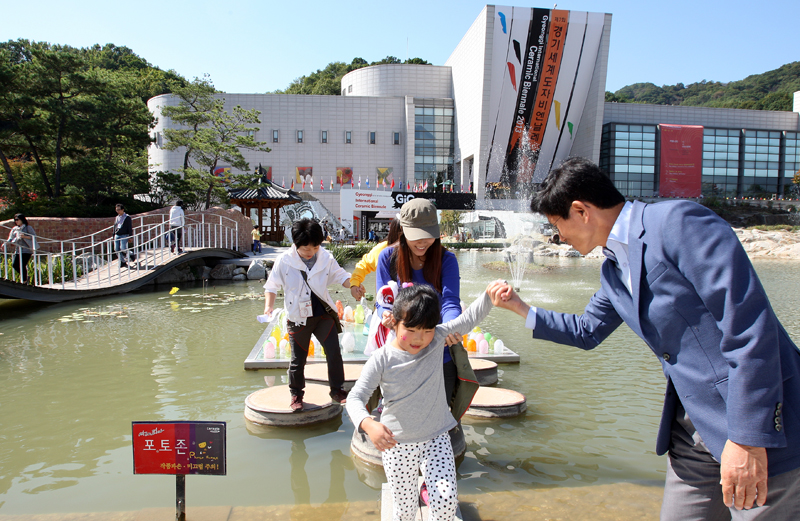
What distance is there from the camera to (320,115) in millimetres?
48969

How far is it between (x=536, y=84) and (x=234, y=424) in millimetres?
39526

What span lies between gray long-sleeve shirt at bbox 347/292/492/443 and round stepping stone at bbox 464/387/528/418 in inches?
81.1

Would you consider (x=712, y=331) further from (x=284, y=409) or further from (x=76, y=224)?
(x=76, y=224)

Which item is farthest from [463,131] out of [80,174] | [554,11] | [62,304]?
[62,304]

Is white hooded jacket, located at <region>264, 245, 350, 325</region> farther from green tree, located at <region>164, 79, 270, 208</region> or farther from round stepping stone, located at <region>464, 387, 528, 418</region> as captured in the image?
green tree, located at <region>164, 79, 270, 208</region>

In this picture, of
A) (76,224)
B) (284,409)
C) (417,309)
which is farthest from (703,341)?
(76,224)

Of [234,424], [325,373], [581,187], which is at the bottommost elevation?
[234,424]

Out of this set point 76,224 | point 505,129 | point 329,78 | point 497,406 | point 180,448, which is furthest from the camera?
point 329,78

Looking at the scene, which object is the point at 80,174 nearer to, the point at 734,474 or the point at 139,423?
the point at 139,423

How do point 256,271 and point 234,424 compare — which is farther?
point 256,271

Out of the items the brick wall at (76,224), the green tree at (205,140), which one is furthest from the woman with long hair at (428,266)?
the green tree at (205,140)

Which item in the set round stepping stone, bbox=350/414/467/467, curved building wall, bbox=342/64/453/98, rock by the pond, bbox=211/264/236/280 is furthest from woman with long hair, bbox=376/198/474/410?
curved building wall, bbox=342/64/453/98

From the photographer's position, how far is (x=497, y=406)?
443cm

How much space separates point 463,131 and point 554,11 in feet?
40.7
